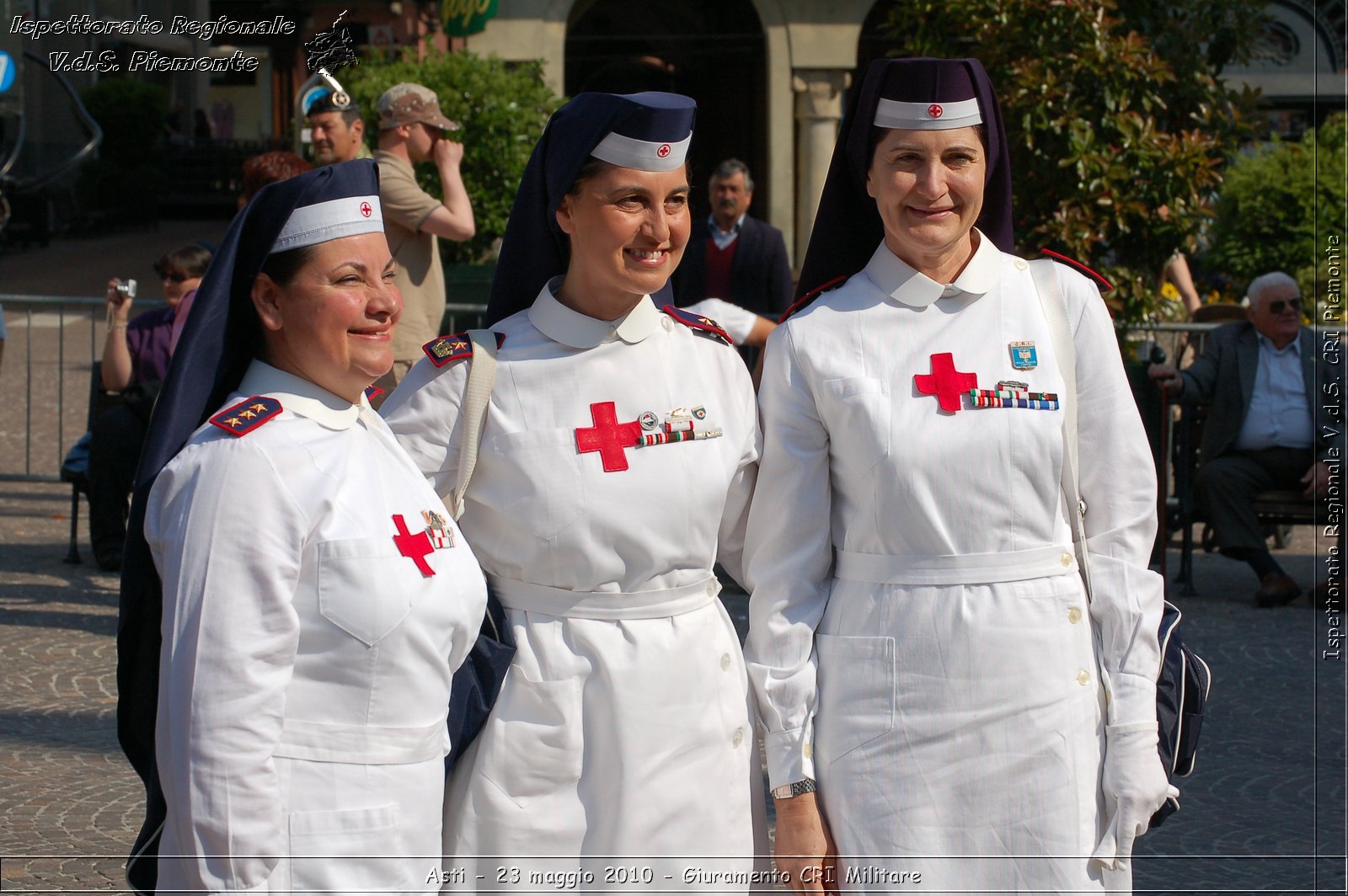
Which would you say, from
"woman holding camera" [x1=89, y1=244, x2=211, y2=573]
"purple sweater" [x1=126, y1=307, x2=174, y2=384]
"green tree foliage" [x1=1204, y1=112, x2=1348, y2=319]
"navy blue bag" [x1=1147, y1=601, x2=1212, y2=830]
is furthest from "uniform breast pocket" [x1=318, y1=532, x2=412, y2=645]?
"green tree foliage" [x1=1204, y1=112, x2=1348, y2=319]

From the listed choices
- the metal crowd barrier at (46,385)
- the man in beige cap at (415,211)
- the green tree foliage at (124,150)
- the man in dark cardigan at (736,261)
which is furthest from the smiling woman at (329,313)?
the green tree foliage at (124,150)

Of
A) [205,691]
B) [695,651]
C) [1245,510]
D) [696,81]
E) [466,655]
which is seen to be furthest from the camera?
[696,81]

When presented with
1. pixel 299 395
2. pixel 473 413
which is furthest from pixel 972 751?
pixel 299 395

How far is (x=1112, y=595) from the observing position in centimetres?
299

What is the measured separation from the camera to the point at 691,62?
876 inches

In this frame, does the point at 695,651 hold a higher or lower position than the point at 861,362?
lower

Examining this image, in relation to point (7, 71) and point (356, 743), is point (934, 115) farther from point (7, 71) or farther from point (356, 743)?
point (7, 71)

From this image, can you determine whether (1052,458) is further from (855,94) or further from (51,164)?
(51,164)

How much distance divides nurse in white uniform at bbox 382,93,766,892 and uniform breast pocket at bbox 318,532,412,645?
451 mm

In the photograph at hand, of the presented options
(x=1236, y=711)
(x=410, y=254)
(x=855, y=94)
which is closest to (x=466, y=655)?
(x=855, y=94)

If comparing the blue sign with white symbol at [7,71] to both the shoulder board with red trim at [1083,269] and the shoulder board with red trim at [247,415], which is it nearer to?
the shoulder board with red trim at [247,415]

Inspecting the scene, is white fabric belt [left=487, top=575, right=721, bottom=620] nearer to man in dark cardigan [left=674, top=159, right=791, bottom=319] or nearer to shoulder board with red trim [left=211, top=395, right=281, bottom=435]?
shoulder board with red trim [left=211, top=395, right=281, bottom=435]

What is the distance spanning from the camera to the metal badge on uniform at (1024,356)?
3.03 metres

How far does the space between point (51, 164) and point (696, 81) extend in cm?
1093
